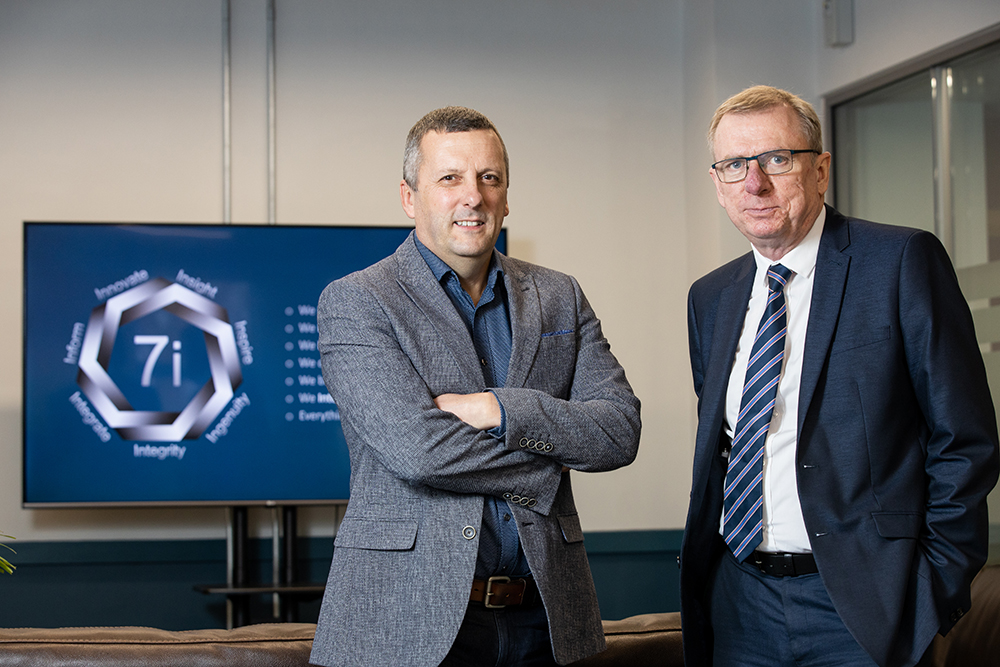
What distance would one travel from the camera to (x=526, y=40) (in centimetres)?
443

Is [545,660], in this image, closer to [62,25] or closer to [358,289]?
[358,289]

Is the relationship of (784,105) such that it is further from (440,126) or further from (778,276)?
(440,126)

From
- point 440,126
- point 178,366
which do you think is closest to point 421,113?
point 178,366

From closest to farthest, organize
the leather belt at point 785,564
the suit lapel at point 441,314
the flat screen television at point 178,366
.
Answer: the leather belt at point 785,564
the suit lapel at point 441,314
the flat screen television at point 178,366

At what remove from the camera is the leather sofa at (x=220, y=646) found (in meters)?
1.52

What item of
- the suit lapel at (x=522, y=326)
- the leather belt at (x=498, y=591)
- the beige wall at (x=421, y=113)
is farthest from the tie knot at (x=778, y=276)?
the beige wall at (x=421, y=113)

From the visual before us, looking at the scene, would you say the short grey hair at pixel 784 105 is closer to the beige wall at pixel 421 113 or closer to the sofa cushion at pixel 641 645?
the sofa cushion at pixel 641 645

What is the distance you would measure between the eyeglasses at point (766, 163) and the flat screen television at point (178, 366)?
2391 millimetres

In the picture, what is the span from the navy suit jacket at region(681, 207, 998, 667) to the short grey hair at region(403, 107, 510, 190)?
2.28 feet

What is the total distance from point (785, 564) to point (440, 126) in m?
1.01

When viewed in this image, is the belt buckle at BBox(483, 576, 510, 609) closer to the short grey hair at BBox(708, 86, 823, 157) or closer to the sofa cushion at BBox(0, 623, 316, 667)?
the sofa cushion at BBox(0, 623, 316, 667)

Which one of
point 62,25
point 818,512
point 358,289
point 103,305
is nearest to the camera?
point 818,512

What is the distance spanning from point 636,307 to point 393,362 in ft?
9.41

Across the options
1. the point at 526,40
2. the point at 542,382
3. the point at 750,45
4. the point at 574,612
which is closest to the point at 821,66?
the point at 750,45
